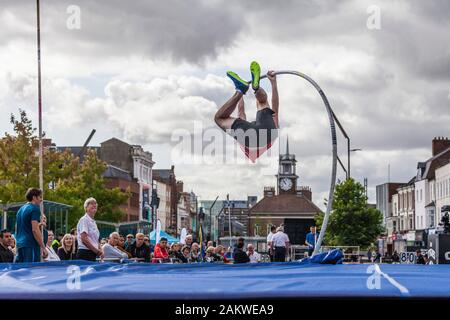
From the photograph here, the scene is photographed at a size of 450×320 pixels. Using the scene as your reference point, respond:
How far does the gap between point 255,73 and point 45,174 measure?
32.6 meters

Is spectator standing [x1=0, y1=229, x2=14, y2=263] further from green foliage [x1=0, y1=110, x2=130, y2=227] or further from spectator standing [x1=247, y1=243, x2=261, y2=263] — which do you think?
green foliage [x1=0, y1=110, x2=130, y2=227]

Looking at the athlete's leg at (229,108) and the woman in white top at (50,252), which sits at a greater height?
the athlete's leg at (229,108)

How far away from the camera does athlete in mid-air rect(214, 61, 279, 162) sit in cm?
1552

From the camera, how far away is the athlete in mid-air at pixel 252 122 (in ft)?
50.9

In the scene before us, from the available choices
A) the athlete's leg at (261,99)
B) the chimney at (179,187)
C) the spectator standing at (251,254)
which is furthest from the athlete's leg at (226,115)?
the chimney at (179,187)

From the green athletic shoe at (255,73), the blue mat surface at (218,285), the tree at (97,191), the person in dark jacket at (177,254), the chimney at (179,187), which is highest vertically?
the chimney at (179,187)

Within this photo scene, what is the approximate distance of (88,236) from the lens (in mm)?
14273

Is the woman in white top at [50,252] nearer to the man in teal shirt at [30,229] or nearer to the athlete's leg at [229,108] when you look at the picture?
the man in teal shirt at [30,229]

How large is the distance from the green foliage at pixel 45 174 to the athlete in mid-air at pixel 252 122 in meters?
29.2

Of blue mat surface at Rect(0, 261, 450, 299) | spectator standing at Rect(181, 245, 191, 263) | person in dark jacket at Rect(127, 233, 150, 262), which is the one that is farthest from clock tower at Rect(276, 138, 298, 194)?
blue mat surface at Rect(0, 261, 450, 299)

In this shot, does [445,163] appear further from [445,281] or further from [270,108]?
[445,281]

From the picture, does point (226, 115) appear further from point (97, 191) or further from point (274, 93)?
point (97, 191)
